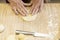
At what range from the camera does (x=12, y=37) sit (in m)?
0.83

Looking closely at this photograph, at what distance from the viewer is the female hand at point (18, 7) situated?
0.95m

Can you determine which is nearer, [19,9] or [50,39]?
[50,39]

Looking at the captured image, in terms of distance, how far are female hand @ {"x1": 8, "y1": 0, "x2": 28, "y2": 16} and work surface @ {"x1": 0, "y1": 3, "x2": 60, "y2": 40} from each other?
29mm

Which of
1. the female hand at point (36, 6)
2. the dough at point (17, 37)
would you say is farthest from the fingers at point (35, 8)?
the dough at point (17, 37)

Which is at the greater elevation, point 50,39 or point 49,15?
point 49,15

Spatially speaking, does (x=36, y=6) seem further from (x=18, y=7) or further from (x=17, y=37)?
(x=17, y=37)

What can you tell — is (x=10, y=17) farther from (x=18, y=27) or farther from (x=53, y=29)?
(x=53, y=29)

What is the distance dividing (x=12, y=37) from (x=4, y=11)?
0.22 m

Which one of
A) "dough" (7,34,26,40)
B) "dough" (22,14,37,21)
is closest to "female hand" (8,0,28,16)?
"dough" (22,14,37,21)

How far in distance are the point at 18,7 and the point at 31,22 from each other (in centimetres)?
13

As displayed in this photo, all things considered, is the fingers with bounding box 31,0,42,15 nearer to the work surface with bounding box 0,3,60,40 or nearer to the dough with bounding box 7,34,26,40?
the work surface with bounding box 0,3,60,40

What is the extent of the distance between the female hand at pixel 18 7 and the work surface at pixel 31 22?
29 millimetres

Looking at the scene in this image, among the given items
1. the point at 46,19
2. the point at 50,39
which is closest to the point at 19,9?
the point at 46,19

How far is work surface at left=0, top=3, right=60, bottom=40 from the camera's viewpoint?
0.87 m
